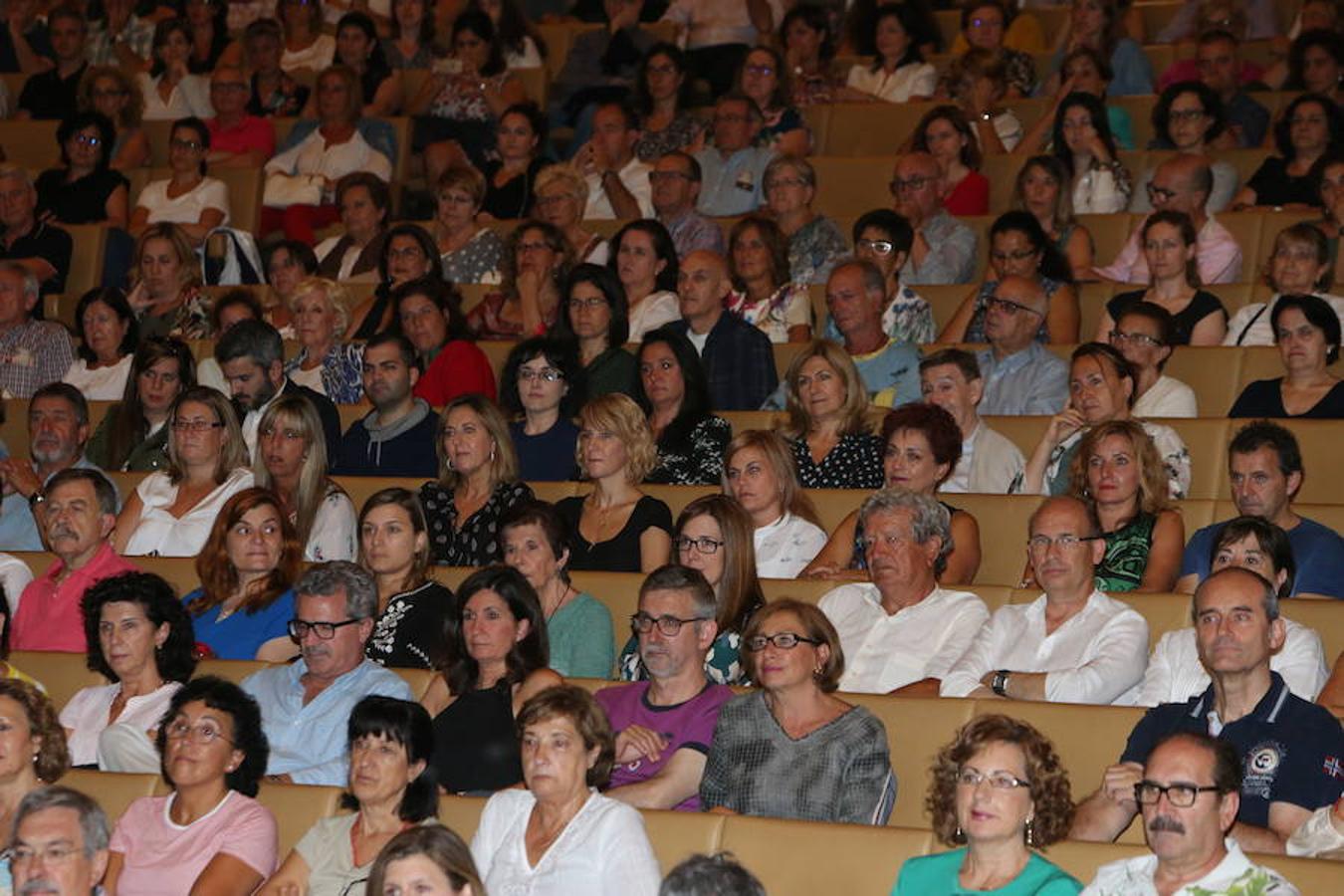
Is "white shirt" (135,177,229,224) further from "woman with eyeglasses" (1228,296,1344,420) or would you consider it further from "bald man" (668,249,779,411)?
"woman with eyeglasses" (1228,296,1344,420)

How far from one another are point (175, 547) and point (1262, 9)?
496 cm

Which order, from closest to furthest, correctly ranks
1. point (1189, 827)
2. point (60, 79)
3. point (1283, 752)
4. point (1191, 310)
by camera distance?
point (1189, 827) → point (1283, 752) → point (1191, 310) → point (60, 79)

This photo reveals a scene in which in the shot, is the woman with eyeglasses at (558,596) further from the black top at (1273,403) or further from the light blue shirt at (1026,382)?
the black top at (1273,403)

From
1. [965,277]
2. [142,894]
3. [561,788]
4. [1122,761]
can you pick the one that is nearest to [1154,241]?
[965,277]

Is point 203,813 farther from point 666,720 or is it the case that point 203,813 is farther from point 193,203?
point 193,203

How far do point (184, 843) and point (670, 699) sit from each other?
97cm

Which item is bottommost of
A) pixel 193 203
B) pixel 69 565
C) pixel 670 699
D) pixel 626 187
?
pixel 670 699

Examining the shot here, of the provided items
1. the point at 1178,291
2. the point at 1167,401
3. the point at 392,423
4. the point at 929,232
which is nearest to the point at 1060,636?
the point at 1167,401

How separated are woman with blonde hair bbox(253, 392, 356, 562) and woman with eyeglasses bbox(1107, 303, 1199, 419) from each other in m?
2.02

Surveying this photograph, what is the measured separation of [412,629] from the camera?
4.93 metres

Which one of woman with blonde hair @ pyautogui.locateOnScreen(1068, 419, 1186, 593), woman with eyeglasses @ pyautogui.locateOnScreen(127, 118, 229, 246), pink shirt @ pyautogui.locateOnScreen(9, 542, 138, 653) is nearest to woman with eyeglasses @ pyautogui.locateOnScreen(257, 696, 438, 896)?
pink shirt @ pyautogui.locateOnScreen(9, 542, 138, 653)

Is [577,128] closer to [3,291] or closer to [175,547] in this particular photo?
[3,291]

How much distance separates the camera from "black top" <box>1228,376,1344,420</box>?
5.47 metres

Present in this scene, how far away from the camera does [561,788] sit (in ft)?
12.5
